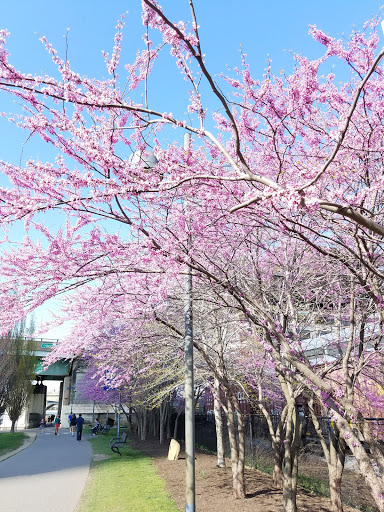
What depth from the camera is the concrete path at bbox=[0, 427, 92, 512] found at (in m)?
8.71

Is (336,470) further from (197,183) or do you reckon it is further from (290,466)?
(197,183)

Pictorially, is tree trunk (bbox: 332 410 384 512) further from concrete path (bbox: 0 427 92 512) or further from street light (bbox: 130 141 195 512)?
concrete path (bbox: 0 427 92 512)

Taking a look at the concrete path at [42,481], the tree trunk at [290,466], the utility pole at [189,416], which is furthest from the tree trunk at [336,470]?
the concrete path at [42,481]

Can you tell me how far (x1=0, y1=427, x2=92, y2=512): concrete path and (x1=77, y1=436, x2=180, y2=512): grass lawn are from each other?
0.30m

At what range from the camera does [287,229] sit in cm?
448

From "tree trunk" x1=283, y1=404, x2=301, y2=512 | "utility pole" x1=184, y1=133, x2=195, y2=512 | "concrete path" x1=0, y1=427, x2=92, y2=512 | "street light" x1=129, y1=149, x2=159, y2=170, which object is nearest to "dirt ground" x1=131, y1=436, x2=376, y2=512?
"tree trunk" x1=283, y1=404, x2=301, y2=512

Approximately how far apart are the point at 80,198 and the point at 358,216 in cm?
253

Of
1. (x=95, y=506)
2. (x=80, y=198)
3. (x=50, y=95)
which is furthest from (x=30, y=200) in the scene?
(x=95, y=506)

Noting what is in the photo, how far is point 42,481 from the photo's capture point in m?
11.6

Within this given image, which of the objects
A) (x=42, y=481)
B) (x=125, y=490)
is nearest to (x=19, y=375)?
(x=42, y=481)

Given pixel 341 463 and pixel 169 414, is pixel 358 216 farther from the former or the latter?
pixel 169 414

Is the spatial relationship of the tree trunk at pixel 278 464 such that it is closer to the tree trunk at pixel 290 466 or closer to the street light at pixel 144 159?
the tree trunk at pixel 290 466

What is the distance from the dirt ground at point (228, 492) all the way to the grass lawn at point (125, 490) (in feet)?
1.19

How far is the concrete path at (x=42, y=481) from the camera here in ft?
28.6
